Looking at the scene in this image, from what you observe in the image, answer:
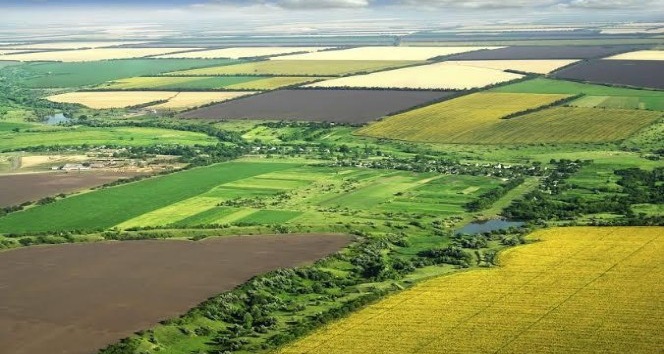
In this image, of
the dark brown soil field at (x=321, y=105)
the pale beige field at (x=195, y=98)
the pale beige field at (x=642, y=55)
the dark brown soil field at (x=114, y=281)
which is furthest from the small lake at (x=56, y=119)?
the pale beige field at (x=642, y=55)

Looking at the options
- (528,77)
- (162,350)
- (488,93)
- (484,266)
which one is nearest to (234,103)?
(488,93)

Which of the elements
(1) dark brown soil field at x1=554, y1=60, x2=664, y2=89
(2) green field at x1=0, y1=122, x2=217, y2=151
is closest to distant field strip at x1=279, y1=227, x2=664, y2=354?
(2) green field at x1=0, y1=122, x2=217, y2=151

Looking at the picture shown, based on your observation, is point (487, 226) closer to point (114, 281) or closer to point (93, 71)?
point (114, 281)

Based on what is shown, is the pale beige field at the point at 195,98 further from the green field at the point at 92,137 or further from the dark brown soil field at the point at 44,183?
the dark brown soil field at the point at 44,183

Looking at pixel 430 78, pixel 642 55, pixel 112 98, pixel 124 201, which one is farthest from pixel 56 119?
pixel 642 55

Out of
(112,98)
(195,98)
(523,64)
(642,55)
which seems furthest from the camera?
(642,55)

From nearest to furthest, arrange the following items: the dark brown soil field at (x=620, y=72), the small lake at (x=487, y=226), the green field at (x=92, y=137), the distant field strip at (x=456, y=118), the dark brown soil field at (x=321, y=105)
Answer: the small lake at (x=487, y=226)
the distant field strip at (x=456, y=118)
the green field at (x=92, y=137)
the dark brown soil field at (x=321, y=105)
the dark brown soil field at (x=620, y=72)
